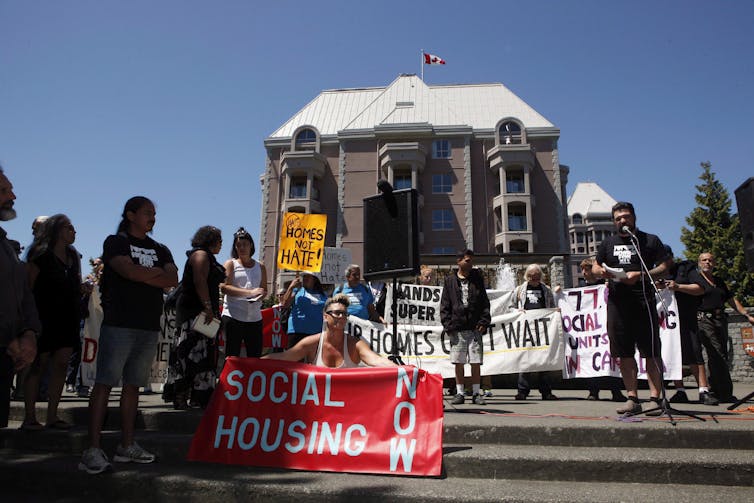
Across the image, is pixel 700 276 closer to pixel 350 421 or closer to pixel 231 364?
pixel 350 421

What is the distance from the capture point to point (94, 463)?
355 centimetres

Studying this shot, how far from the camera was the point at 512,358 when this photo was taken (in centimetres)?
784

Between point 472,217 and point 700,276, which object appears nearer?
point 700,276

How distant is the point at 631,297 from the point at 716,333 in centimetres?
223

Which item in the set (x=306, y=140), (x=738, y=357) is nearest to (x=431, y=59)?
(x=306, y=140)

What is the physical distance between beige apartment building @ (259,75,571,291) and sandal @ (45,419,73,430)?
104 feet

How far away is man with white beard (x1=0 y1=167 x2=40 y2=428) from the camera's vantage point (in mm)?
2830

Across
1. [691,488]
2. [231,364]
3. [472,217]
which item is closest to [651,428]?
[691,488]

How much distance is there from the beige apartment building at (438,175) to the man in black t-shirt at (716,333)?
3083 centimetres

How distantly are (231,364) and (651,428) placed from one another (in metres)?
3.55

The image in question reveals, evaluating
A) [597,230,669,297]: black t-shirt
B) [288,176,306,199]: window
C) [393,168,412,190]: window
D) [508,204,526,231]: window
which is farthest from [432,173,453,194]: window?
[597,230,669,297]: black t-shirt

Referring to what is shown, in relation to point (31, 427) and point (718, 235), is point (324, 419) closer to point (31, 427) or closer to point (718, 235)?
point (31, 427)

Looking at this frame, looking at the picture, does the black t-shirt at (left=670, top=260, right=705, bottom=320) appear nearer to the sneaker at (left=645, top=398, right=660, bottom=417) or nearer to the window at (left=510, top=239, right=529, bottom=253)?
the sneaker at (left=645, top=398, right=660, bottom=417)

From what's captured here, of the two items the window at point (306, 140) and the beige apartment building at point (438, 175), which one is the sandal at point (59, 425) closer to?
the beige apartment building at point (438, 175)
